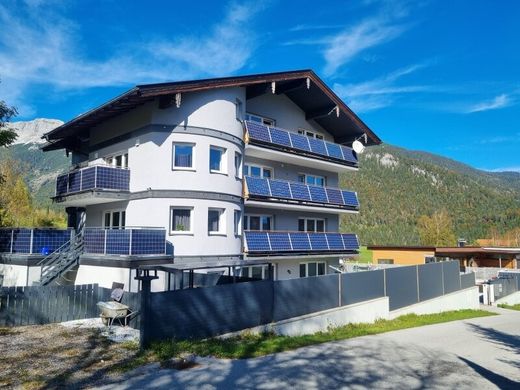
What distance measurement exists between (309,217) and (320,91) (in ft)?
26.1

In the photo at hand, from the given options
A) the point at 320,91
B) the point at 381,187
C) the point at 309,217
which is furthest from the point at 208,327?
the point at 381,187

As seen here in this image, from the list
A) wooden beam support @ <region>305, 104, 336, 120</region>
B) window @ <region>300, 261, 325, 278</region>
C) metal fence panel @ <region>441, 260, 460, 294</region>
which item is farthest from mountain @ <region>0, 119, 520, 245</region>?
wooden beam support @ <region>305, 104, 336, 120</region>

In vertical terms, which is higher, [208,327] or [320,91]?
[320,91]

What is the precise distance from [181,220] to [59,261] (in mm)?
5522

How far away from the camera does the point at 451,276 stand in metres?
29.8

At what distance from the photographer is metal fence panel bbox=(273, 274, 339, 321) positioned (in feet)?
49.8

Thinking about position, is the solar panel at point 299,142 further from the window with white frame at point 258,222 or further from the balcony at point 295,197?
the window with white frame at point 258,222

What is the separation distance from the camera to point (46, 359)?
1017 cm

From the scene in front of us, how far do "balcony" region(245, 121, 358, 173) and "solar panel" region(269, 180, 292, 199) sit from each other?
1631 mm

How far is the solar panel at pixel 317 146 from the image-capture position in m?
26.1

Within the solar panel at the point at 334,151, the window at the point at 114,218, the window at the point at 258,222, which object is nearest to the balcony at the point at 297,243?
the window at the point at 258,222

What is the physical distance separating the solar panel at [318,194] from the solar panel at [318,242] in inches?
81.8

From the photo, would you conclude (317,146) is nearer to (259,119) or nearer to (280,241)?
(259,119)

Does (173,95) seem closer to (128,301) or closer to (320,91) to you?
(128,301)
